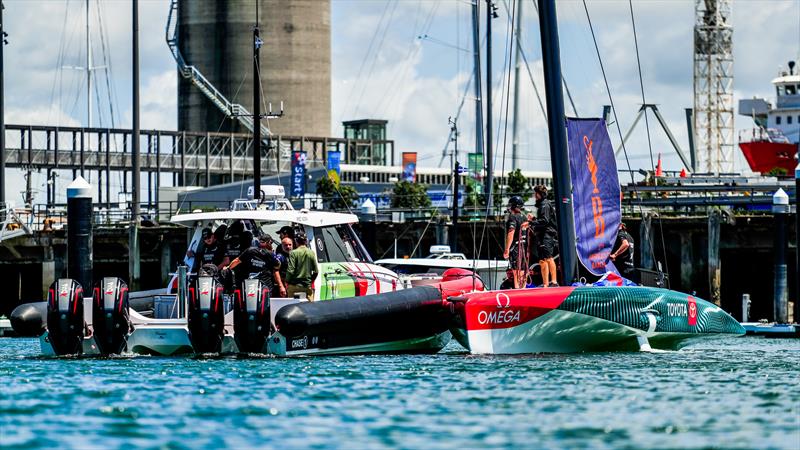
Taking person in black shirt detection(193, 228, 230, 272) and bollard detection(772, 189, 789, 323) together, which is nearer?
person in black shirt detection(193, 228, 230, 272)

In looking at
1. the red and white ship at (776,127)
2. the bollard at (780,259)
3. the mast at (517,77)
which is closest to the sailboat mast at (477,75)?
the mast at (517,77)

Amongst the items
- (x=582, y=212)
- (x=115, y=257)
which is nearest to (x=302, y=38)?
(x=115, y=257)

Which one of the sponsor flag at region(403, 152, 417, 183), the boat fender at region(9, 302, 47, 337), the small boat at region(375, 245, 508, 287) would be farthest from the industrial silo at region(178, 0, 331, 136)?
the boat fender at region(9, 302, 47, 337)

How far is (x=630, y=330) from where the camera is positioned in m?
22.4

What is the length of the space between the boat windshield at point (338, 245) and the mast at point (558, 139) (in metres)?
3.31

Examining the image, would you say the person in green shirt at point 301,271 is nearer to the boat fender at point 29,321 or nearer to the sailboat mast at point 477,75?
the boat fender at point 29,321

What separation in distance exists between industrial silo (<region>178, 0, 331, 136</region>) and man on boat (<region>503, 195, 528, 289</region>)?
8542 cm

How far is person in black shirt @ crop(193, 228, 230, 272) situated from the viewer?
Answer: 917 inches

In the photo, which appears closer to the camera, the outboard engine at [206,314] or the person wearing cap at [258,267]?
the outboard engine at [206,314]

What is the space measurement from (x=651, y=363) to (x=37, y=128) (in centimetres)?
8603

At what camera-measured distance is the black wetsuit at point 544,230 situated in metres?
23.8

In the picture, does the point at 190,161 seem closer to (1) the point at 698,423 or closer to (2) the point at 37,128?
(2) the point at 37,128

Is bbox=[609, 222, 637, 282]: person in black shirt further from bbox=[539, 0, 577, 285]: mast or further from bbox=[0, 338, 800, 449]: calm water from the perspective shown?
bbox=[0, 338, 800, 449]: calm water

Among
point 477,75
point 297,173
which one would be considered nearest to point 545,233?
point 477,75
